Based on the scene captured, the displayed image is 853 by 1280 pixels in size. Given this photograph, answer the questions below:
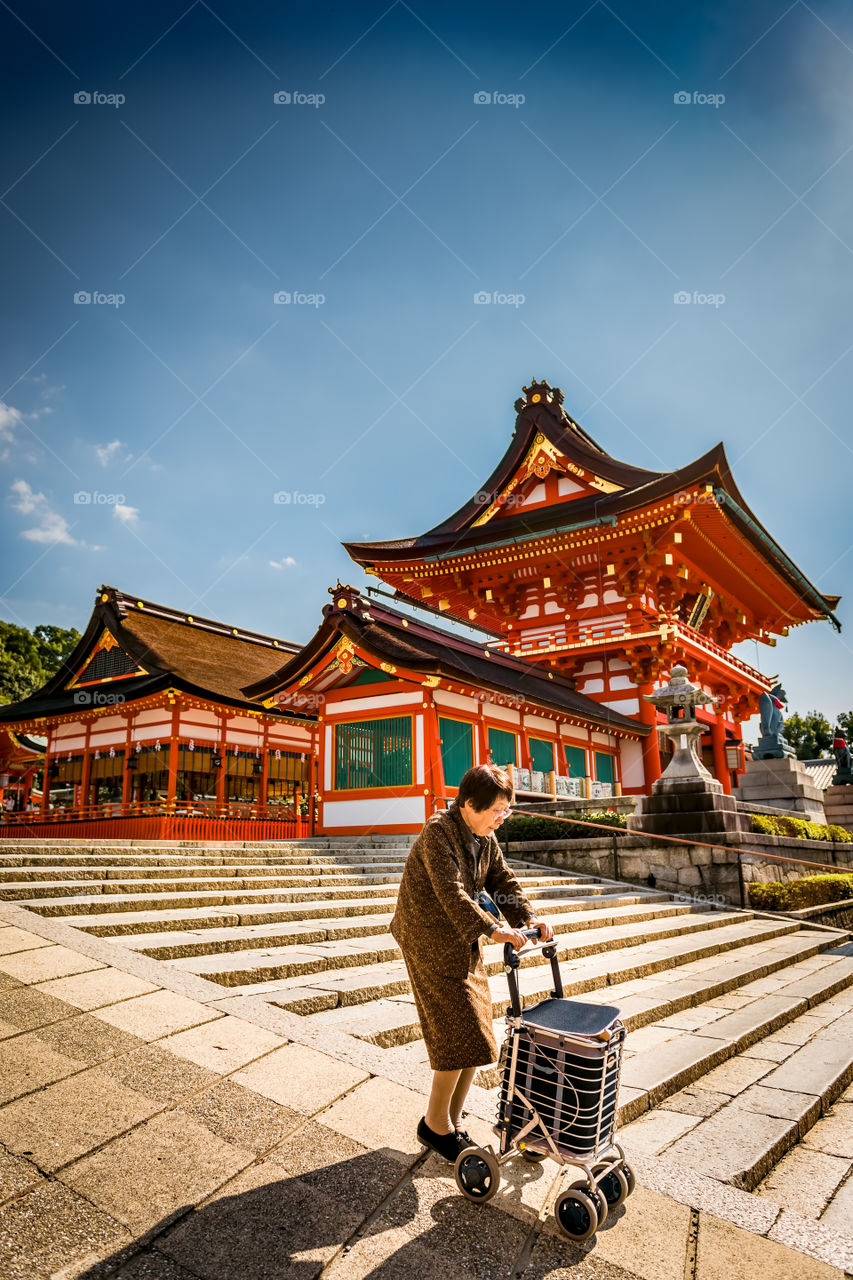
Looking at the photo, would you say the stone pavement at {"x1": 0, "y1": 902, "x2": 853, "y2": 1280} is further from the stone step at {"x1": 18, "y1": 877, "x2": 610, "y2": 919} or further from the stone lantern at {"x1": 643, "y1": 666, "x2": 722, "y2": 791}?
the stone lantern at {"x1": 643, "y1": 666, "x2": 722, "y2": 791}

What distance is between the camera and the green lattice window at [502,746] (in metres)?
16.4

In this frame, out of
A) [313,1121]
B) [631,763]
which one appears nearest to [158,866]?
[313,1121]

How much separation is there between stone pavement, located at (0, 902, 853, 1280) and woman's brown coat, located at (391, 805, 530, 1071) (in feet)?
1.54

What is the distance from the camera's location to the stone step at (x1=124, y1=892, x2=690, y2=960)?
5.15m

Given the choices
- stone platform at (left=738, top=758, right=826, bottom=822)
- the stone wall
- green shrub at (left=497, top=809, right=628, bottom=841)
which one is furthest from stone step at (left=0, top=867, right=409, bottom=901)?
stone platform at (left=738, top=758, right=826, bottom=822)

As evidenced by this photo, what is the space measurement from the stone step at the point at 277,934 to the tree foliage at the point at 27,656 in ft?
102

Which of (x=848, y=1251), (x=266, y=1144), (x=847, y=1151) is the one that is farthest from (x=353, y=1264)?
(x=847, y=1151)

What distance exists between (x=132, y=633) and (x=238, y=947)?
52.0ft

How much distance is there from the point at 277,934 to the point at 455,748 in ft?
30.9

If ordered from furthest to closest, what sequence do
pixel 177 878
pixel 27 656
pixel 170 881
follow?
pixel 27 656 < pixel 177 878 < pixel 170 881

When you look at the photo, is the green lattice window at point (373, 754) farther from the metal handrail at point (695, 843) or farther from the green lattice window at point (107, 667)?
the green lattice window at point (107, 667)

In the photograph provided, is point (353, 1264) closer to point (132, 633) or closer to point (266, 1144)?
point (266, 1144)
